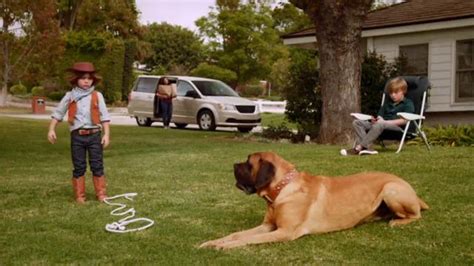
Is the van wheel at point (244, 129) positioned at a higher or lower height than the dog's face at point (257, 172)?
lower

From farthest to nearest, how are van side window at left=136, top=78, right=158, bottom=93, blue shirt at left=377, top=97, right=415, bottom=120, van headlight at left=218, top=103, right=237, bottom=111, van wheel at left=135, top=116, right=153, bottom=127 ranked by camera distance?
van wheel at left=135, top=116, right=153, bottom=127 → van side window at left=136, top=78, right=158, bottom=93 → van headlight at left=218, top=103, right=237, bottom=111 → blue shirt at left=377, top=97, right=415, bottom=120

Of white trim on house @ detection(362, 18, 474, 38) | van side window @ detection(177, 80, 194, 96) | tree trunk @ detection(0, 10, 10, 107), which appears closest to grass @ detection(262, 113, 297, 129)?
van side window @ detection(177, 80, 194, 96)

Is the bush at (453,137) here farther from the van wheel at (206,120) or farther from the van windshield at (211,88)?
the van windshield at (211,88)

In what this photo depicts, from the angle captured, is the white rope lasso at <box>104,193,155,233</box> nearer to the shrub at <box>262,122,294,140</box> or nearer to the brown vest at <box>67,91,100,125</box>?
the brown vest at <box>67,91,100,125</box>

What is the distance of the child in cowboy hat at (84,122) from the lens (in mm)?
6895

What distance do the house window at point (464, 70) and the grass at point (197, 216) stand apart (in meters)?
6.84

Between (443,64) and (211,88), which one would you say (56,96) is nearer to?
(211,88)

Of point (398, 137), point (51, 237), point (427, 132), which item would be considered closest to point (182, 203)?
point (51, 237)

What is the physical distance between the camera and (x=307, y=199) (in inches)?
195

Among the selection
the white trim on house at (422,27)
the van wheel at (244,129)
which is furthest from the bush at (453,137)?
the van wheel at (244,129)

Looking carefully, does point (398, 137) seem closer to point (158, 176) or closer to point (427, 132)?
point (427, 132)

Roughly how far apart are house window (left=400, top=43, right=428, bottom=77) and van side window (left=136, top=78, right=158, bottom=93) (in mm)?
8954

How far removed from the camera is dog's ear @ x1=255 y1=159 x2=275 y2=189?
4.86m

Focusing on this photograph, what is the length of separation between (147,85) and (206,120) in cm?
343
